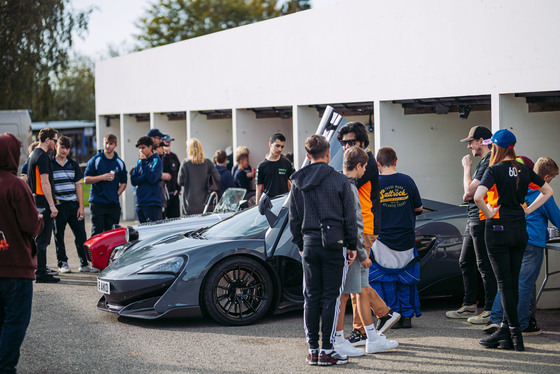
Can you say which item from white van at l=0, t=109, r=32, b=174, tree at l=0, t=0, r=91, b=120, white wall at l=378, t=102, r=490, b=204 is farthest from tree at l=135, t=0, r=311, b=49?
white wall at l=378, t=102, r=490, b=204

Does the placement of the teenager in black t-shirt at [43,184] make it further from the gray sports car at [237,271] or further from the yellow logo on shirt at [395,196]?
the yellow logo on shirt at [395,196]

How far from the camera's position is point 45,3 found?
26656 mm

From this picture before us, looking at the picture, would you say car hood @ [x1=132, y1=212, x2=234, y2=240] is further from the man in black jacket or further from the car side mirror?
the man in black jacket

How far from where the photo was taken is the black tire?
7145 mm

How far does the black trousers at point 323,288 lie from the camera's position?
5.67 meters

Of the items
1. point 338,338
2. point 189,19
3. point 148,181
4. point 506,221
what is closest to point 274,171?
point 148,181

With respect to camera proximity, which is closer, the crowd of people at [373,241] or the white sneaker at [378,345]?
the crowd of people at [373,241]

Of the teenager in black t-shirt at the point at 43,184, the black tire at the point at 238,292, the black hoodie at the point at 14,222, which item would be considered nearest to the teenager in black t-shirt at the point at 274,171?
the black tire at the point at 238,292

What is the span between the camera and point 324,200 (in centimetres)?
564

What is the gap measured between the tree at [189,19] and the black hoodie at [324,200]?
5349 cm

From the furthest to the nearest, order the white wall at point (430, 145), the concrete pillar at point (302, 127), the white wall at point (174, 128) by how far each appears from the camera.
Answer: the white wall at point (174, 128) < the concrete pillar at point (302, 127) < the white wall at point (430, 145)

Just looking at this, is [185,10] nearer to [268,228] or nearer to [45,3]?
[45,3]

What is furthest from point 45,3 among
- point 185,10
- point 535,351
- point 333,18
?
point 185,10

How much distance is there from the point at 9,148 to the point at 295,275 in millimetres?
3233
